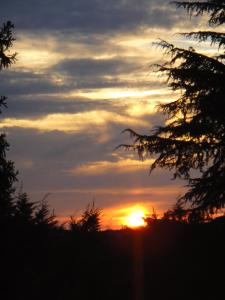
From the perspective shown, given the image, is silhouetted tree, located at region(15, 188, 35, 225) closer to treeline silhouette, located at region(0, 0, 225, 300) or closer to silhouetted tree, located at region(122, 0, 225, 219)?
treeline silhouette, located at region(0, 0, 225, 300)

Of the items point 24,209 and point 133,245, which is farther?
point 133,245

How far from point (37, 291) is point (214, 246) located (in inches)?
253

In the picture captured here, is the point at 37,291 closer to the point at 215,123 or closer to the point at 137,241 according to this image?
the point at 137,241

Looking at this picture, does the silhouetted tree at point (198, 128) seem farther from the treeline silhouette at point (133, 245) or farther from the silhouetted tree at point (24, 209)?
the silhouetted tree at point (24, 209)

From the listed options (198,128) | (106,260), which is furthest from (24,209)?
(198,128)

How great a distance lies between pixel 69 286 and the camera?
332 inches

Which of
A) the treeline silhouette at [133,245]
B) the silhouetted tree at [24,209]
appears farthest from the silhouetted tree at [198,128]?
the silhouetted tree at [24,209]

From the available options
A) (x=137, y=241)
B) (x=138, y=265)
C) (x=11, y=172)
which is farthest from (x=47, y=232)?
(x=11, y=172)

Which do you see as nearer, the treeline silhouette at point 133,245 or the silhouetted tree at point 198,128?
the treeline silhouette at point 133,245

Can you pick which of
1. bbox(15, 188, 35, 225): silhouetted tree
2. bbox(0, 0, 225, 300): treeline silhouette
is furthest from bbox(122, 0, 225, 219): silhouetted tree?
bbox(15, 188, 35, 225): silhouetted tree

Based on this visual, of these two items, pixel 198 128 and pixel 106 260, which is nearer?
pixel 106 260

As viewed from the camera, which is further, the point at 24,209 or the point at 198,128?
the point at 198,128

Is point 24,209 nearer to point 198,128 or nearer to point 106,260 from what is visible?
point 106,260

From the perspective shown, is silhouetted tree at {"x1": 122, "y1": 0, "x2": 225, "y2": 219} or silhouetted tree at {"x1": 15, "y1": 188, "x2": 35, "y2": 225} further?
silhouetted tree at {"x1": 122, "y1": 0, "x2": 225, "y2": 219}
